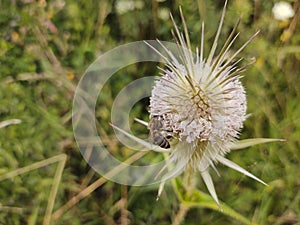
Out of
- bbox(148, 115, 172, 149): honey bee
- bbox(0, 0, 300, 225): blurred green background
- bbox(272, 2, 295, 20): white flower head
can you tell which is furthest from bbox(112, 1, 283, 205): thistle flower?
bbox(272, 2, 295, 20): white flower head

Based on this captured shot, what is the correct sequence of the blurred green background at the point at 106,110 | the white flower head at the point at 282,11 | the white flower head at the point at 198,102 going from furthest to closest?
the white flower head at the point at 282,11, the blurred green background at the point at 106,110, the white flower head at the point at 198,102

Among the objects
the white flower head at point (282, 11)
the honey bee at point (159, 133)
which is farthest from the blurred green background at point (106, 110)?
the honey bee at point (159, 133)

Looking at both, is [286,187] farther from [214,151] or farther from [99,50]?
[99,50]

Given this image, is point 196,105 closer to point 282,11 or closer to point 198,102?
point 198,102

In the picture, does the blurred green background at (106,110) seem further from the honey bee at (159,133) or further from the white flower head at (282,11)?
the honey bee at (159,133)

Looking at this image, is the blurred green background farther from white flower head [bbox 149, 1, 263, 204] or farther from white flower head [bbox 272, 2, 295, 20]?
white flower head [bbox 149, 1, 263, 204]

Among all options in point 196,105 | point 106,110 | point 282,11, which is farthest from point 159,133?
point 282,11

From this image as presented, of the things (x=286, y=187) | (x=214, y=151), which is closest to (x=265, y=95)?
(x=286, y=187)

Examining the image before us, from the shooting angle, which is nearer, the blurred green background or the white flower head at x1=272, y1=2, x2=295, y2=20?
the blurred green background

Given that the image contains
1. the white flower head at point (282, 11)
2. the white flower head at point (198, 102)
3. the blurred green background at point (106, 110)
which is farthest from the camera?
the white flower head at point (282, 11)
